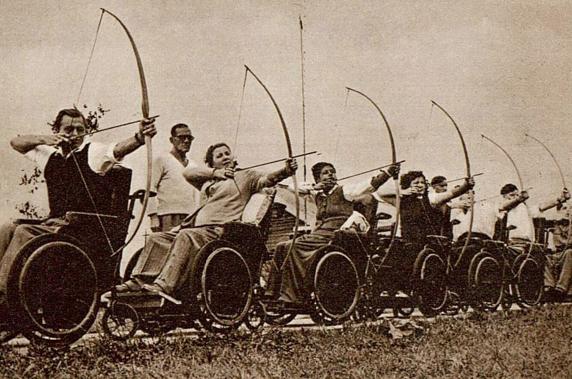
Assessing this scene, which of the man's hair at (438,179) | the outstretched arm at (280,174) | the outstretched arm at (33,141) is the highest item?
the outstretched arm at (33,141)

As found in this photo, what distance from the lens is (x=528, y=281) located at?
7914mm

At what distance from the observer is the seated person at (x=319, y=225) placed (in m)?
5.57

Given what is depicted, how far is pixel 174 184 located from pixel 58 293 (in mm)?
2310

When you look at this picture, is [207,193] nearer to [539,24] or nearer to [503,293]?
[539,24]

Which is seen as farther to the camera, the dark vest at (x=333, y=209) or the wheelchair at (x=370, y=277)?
the dark vest at (x=333, y=209)

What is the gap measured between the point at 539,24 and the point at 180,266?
337 cm

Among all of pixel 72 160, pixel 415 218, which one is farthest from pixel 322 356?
pixel 415 218

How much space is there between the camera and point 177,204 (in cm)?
613

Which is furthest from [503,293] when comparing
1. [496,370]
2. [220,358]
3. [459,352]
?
[220,358]

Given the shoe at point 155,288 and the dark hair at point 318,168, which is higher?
the dark hair at point 318,168

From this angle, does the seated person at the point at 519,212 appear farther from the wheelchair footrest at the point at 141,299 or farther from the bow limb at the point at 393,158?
the wheelchair footrest at the point at 141,299

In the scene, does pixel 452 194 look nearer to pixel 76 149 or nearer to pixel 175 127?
pixel 175 127

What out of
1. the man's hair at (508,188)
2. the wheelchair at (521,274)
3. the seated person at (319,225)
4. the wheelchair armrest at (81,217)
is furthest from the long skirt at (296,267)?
the man's hair at (508,188)

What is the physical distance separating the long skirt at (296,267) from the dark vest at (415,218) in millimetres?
1390
